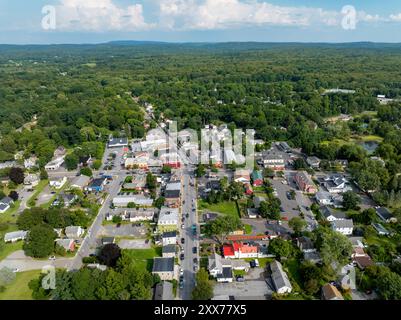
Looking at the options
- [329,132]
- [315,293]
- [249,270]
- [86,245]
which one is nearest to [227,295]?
[249,270]

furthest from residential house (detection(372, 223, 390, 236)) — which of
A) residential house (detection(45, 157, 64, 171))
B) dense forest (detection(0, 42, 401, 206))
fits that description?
residential house (detection(45, 157, 64, 171))

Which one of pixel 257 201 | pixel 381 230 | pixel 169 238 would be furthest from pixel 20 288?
pixel 381 230

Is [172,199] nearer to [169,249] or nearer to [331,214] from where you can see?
[169,249]

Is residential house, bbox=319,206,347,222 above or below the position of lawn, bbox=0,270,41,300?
above

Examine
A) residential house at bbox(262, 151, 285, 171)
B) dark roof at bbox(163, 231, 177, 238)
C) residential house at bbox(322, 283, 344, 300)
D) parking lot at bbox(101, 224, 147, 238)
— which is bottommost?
parking lot at bbox(101, 224, 147, 238)

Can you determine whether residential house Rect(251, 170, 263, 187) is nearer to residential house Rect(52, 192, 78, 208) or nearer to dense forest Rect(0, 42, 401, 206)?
dense forest Rect(0, 42, 401, 206)

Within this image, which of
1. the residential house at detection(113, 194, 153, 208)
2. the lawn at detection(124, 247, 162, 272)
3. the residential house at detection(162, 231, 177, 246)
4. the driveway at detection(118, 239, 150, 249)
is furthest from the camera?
the residential house at detection(113, 194, 153, 208)

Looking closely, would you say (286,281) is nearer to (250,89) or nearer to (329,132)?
(329,132)
